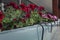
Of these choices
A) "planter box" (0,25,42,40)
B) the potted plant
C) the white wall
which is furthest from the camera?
the white wall

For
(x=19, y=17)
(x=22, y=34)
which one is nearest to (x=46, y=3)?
(x=19, y=17)

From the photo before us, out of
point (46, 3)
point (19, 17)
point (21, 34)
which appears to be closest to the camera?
point (21, 34)

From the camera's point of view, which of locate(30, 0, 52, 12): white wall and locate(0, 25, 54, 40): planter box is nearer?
locate(0, 25, 54, 40): planter box

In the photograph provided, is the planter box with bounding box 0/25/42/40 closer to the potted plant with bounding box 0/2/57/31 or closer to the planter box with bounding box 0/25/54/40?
the planter box with bounding box 0/25/54/40

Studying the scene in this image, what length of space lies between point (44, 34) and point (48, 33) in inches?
4.6

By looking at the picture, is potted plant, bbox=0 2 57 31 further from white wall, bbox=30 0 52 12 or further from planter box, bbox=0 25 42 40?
white wall, bbox=30 0 52 12

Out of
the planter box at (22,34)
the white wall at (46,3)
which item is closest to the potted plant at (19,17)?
the planter box at (22,34)

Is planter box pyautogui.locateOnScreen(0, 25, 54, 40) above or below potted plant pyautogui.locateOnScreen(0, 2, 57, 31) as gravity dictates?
below

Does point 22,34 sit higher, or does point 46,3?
point 46,3

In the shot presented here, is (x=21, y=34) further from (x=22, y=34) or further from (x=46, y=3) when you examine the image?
(x=46, y=3)

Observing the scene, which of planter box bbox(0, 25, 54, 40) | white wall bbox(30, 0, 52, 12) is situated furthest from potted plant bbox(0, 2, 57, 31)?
white wall bbox(30, 0, 52, 12)

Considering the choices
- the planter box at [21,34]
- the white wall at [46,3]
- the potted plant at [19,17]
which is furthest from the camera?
the white wall at [46,3]

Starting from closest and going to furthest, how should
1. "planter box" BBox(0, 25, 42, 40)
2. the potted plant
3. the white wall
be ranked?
"planter box" BBox(0, 25, 42, 40) < the potted plant < the white wall

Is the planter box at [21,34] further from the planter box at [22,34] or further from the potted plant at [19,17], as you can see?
the potted plant at [19,17]
